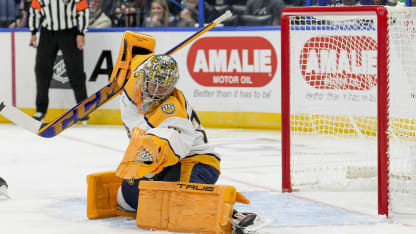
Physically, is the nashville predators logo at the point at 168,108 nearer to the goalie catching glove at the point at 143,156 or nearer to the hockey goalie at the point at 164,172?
the hockey goalie at the point at 164,172

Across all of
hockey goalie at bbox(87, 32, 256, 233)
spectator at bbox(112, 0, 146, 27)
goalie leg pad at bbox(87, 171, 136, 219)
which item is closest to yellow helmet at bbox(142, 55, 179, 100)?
hockey goalie at bbox(87, 32, 256, 233)

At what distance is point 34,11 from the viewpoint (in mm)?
7355

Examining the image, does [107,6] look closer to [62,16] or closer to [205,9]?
[62,16]

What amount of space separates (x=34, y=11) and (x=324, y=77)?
2967 millimetres

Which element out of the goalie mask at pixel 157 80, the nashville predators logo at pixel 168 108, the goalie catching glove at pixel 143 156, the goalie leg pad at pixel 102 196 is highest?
the goalie mask at pixel 157 80

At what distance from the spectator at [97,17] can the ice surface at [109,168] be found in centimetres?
128

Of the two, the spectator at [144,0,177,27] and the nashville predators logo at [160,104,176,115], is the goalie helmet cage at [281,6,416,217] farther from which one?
the spectator at [144,0,177,27]

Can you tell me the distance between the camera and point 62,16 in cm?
732

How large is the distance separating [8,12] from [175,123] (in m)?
5.13

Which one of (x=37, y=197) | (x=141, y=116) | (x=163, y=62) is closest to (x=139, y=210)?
(x=141, y=116)

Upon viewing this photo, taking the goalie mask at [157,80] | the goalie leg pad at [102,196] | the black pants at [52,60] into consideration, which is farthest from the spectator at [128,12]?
the goalie mask at [157,80]

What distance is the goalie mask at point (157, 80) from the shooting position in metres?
3.11

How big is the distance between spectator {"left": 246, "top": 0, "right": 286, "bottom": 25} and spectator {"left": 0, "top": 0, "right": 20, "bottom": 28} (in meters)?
2.28

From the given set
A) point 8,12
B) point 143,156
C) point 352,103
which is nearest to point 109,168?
point 352,103
